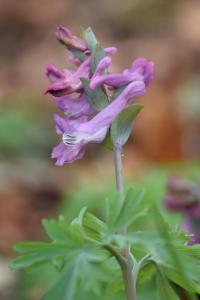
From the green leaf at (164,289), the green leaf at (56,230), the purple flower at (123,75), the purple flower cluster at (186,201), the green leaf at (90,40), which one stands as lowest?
the green leaf at (164,289)

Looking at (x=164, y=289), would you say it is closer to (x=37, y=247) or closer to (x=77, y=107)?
(x=37, y=247)

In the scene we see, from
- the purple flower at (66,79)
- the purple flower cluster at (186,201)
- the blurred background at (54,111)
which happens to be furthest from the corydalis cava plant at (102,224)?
the blurred background at (54,111)

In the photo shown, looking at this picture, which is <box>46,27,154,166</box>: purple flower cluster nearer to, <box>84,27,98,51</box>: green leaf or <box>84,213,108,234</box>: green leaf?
<box>84,27,98,51</box>: green leaf

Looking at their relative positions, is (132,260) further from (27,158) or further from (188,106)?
(188,106)

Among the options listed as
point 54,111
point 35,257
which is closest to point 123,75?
point 35,257

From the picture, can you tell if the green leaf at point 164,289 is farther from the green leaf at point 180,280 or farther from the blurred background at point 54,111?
the blurred background at point 54,111

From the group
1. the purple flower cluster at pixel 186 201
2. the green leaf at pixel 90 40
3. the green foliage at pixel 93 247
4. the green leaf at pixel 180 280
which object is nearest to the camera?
the green foliage at pixel 93 247
